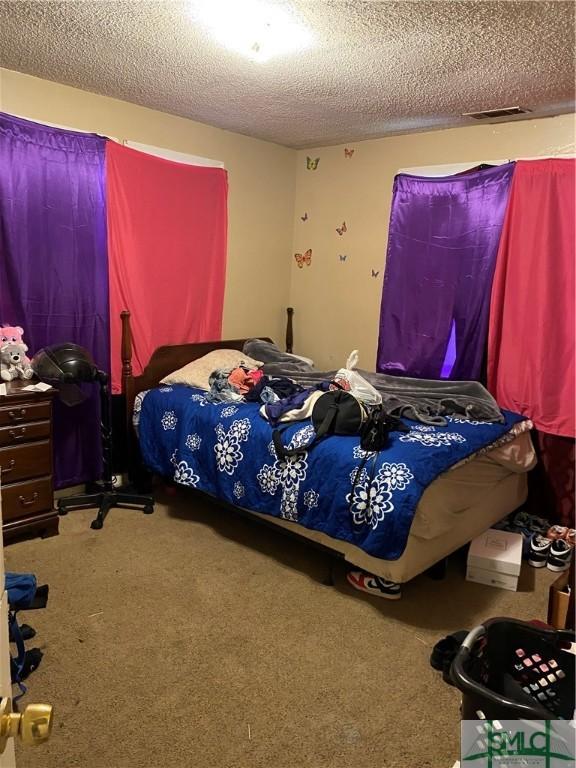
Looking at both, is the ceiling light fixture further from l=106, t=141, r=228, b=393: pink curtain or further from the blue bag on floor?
the blue bag on floor

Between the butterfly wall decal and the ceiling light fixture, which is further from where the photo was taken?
the butterfly wall decal

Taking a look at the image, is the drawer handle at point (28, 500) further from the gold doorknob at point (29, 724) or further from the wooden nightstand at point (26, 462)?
the gold doorknob at point (29, 724)

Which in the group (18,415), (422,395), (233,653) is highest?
(422,395)

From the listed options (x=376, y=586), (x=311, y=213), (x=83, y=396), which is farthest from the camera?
(x=311, y=213)

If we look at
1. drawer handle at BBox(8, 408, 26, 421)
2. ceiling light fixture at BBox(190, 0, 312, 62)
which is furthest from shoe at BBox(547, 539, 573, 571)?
drawer handle at BBox(8, 408, 26, 421)

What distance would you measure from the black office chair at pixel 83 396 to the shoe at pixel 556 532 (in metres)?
2.25

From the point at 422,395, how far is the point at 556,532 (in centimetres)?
103

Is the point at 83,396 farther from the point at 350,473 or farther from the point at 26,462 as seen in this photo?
the point at 350,473

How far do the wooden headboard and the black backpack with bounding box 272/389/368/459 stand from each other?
4.05ft

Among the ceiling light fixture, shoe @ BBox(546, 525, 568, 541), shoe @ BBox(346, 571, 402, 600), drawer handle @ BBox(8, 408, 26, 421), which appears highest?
the ceiling light fixture

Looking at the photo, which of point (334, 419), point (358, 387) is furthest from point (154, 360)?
point (334, 419)

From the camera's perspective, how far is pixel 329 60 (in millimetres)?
2574

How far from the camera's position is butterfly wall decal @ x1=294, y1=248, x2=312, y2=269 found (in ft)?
15.2

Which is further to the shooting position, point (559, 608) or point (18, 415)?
point (18, 415)
